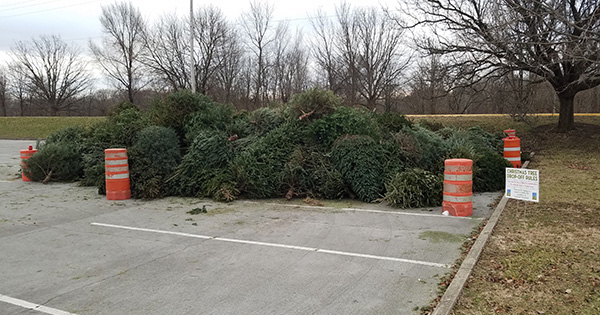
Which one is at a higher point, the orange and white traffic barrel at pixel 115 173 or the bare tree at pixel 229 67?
the bare tree at pixel 229 67

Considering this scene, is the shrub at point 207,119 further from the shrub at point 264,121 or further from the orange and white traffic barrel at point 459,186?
the orange and white traffic barrel at point 459,186

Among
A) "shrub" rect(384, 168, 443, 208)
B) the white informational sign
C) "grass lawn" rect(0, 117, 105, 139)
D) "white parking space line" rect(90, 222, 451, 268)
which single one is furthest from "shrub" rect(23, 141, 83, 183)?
"grass lawn" rect(0, 117, 105, 139)

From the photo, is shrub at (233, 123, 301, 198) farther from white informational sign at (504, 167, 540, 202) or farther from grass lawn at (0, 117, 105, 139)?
grass lawn at (0, 117, 105, 139)

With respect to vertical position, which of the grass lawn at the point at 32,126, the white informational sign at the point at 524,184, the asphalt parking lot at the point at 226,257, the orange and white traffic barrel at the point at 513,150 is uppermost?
the grass lawn at the point at 32,126

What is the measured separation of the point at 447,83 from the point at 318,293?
53.3 ft

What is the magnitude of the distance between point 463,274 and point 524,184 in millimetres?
3188

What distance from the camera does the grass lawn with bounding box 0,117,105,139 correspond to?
133 feet

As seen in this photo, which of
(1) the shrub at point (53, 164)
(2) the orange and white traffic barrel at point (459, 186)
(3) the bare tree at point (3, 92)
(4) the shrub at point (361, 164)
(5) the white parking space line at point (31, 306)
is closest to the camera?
(5) the white parking space line at point (31, 306)

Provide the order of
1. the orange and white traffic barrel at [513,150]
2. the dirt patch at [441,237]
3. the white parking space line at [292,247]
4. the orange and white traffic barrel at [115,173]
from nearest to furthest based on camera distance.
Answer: the white parking space line at [292,247] → the dirt patch at [441,237] → the orange and white traffic barrel at [115,173] → the orange and white traffic barrel at [513,150]

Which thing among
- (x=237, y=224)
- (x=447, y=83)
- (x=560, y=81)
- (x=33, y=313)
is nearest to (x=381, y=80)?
(x=447, y=83)

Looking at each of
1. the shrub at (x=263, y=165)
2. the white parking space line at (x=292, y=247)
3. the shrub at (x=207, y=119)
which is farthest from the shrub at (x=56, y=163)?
the white parking space line at (x=292, y=247)

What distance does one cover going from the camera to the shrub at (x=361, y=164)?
9.78m

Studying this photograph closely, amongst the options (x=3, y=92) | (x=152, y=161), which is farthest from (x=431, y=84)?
(x=3, y=92)

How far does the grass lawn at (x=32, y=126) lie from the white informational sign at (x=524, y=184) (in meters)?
40.9
